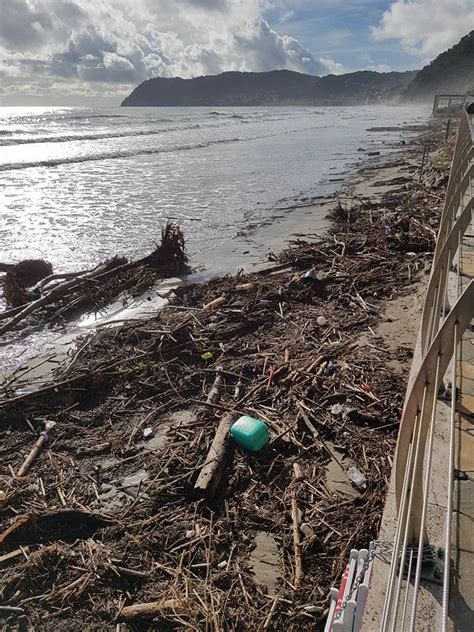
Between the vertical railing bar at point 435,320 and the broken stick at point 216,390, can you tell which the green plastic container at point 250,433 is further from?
the vertical railing bar at point 435,320

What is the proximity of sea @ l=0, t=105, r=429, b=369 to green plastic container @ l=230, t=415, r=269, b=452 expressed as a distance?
364 centimetres

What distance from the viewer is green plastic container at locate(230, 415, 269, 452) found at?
156 inches

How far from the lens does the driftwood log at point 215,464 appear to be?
142 inches

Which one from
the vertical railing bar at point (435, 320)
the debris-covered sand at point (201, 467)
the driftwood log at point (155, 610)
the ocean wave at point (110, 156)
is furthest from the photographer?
the ocean wave at point (110, 156)

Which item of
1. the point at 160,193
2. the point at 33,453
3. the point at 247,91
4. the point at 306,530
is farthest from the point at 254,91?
the point at 306,530

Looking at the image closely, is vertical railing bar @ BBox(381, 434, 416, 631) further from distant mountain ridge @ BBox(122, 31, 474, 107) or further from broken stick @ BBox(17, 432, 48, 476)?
distant mountain ridge @ BBox(122, 31, 474, 107)

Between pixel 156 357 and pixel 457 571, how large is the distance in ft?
13.2

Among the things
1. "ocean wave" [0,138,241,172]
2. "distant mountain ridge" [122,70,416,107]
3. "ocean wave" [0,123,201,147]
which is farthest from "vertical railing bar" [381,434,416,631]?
"distant mountain ridge" [122,70,416,107]

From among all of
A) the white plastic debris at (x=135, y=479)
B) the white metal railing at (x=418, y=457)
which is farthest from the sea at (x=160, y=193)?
the white metal railing at (x=418, y=457)

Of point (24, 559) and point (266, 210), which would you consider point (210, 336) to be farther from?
point (266, 210)

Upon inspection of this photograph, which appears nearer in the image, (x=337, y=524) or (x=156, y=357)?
(x=337, y=524)

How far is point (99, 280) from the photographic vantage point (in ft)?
27.0

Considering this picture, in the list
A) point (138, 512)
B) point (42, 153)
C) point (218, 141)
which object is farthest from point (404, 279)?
point (218, 141)

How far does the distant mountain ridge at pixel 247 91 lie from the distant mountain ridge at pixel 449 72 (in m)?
47.0
